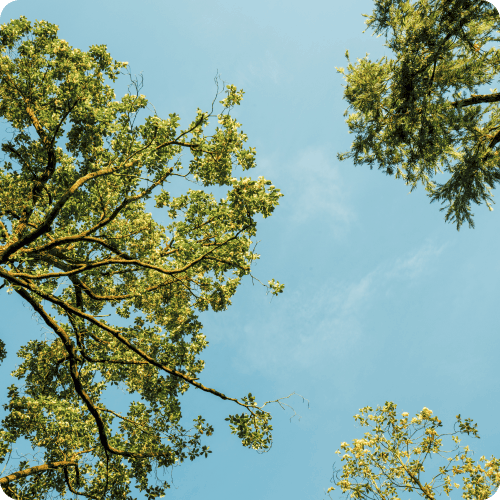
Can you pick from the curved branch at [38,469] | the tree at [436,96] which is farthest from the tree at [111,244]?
the tree at [436,96]

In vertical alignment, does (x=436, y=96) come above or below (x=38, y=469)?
above

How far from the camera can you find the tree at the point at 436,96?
6.58 metres

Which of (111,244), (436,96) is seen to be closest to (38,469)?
(111,244)

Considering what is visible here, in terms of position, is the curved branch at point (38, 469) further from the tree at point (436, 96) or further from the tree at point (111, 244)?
the tree at point (436, 96)

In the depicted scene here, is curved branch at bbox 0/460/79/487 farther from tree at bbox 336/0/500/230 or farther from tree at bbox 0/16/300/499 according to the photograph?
tree at bbox 336/0/500/230

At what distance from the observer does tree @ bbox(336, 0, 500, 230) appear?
6.58 meters

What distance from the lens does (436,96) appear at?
7.08 meters

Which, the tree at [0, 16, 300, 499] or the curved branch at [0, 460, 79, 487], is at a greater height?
the tree at [0, 16, 300, 499]

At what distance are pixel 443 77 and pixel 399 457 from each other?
1127 cm

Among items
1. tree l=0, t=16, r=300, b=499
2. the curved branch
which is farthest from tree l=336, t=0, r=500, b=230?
the curved branch

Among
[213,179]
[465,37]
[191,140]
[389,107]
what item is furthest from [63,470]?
[465,37]

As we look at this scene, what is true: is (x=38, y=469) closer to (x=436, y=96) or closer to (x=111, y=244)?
(x=111, y=244)

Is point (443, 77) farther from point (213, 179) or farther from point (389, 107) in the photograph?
point (213, 179)

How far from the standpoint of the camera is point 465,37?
6520 millimetres
